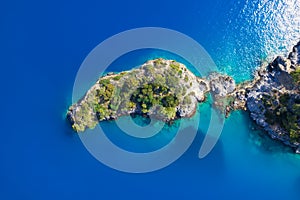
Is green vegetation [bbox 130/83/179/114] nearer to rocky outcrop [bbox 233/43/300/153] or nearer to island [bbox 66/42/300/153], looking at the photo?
island [bbox 66/42/300/153]

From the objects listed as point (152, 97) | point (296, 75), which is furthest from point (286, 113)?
point (152, 97)

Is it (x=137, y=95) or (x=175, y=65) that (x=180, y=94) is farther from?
(x=137, y=95)

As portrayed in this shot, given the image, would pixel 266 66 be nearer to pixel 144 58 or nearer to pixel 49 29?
pixel 144 58

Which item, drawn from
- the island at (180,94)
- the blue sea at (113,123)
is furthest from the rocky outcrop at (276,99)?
the blue sea at (113,123)

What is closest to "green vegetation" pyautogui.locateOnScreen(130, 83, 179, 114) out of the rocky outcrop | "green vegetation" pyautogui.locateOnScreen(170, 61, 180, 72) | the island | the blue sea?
the island

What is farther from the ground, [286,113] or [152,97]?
[152,97]

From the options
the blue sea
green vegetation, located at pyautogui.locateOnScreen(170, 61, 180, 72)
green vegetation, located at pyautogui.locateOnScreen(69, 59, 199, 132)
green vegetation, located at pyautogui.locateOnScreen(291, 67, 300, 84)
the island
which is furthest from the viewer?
green vegetation, located at pyautogui.locateOnScreen(170, 61, 180, 72)
